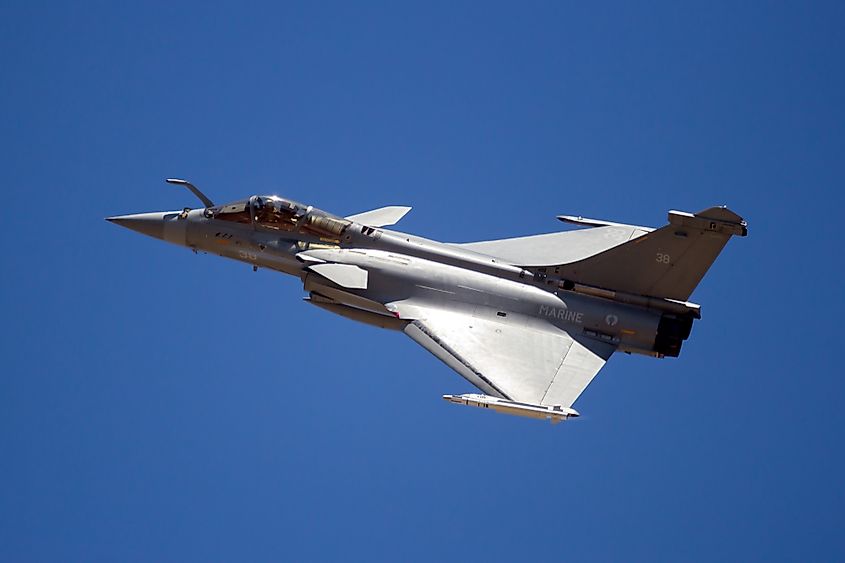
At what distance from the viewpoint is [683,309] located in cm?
2444

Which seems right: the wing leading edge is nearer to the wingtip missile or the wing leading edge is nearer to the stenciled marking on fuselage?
the stenciled marking on fuselage

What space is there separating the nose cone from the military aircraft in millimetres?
2412

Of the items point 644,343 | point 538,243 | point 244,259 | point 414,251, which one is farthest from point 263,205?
point 644,343

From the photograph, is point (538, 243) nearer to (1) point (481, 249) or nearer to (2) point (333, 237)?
(1) point (481, 249)

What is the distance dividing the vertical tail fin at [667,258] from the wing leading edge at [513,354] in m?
1.23

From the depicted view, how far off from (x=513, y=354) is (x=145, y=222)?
828 centimetres

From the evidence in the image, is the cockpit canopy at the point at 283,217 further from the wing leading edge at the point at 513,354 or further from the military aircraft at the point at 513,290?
the wing leading edge at the point at 513,354

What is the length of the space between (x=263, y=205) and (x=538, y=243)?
5512 millimetres

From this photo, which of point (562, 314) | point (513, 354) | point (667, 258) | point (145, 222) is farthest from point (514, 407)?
point (145, 222)

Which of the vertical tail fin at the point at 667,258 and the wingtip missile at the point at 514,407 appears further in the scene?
the vertical tail fin at the point at 667,258

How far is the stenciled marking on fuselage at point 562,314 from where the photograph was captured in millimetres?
24578

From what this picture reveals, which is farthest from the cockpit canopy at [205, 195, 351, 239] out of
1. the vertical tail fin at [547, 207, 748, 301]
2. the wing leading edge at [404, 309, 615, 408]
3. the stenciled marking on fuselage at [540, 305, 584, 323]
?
the vertical tail fin at [547, 207, 748, 301]

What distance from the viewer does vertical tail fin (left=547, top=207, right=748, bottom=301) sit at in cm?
2419

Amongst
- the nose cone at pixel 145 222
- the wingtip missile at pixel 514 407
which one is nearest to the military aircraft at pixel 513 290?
the wingtip missile at pixel 514 407
